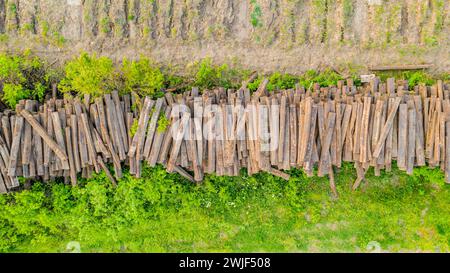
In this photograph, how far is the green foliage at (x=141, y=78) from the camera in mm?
9984

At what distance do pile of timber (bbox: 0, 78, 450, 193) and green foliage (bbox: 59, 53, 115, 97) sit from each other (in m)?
0.26

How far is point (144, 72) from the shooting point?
33.3 feet

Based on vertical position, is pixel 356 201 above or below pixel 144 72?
below

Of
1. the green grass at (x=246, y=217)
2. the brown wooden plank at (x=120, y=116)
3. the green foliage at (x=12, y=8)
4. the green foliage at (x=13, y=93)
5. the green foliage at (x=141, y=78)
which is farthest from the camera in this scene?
the green foliage at (x=12, y=8)

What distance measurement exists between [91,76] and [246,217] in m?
5.24

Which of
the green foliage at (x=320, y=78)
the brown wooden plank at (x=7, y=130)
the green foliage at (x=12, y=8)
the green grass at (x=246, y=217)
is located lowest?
the green grass at (x=246, y=217)

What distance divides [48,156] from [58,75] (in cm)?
240

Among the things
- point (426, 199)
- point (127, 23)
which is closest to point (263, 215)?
point (426, 199)

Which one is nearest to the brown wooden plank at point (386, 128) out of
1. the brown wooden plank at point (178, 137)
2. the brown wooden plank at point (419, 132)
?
the brown wooden plank at point (419, 132)

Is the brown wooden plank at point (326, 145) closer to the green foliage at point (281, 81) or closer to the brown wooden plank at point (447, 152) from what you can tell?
the green foliage at point (281, 81)

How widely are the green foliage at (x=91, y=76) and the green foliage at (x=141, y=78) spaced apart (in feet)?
1.14

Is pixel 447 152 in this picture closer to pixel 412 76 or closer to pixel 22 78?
pixel 412 76


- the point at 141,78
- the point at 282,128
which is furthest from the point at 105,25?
the point at 282,128
